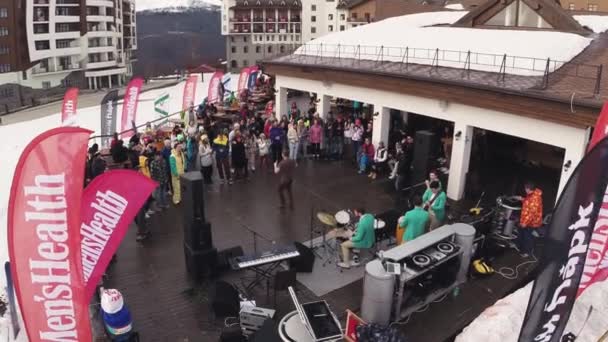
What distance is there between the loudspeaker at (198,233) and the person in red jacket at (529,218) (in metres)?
7.04

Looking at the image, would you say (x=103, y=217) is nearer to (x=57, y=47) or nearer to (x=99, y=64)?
(x=57, y=47)

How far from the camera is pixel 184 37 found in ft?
368

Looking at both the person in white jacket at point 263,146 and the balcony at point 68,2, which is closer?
the person in white jacket at point 263,146

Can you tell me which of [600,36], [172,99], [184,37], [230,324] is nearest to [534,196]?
[230,324]

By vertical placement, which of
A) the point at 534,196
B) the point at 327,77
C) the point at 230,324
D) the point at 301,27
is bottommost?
the point at 230,324

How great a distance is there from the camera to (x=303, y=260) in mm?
9930

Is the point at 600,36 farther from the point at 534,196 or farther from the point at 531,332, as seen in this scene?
the point at 531,332

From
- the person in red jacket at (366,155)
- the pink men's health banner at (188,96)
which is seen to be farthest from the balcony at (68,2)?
the person in red jacket at (366,155)

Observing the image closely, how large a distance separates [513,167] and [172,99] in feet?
135

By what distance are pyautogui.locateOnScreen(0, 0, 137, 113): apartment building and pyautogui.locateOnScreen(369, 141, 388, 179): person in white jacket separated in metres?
44.6

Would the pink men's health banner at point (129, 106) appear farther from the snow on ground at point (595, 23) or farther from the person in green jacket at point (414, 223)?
the snow on ground at point (595, 23)

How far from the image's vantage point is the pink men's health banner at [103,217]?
22.2 feet

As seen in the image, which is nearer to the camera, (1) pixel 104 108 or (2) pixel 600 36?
(2) pixel 600 36

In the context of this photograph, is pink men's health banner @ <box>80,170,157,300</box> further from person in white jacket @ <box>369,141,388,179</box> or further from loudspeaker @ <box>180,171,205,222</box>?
person in white jacket @ <box>369,141,388,179</box>
